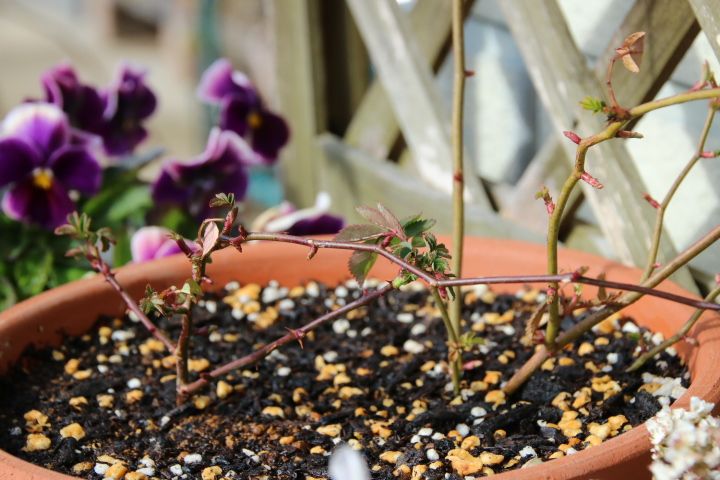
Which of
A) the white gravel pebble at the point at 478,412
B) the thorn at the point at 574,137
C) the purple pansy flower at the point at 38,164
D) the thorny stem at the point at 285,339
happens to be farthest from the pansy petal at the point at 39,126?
the thorn at the point at 574,137

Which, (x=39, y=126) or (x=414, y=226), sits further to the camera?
(x=39, y=126)

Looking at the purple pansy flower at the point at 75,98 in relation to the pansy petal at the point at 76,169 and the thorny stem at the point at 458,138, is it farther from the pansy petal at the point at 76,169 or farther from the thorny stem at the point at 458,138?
the thorny stem at the point at 458,138

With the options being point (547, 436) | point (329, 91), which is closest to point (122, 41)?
point (329, 91)

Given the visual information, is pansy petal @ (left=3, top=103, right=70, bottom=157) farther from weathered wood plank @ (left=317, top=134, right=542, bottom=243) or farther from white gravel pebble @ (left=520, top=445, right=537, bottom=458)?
white gravel pebble @ (left=520, top=445, right=537, bottom=458)

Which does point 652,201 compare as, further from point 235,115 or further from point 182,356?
point 235,115

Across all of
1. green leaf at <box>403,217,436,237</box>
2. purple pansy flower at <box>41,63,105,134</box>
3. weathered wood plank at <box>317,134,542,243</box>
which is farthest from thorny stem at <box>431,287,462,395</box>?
purple pansy flower at <box>41,63,105,134</box>

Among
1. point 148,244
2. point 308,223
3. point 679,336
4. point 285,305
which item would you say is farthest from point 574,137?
point 148,244

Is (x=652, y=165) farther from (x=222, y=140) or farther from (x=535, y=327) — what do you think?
(x=222, y=140)
